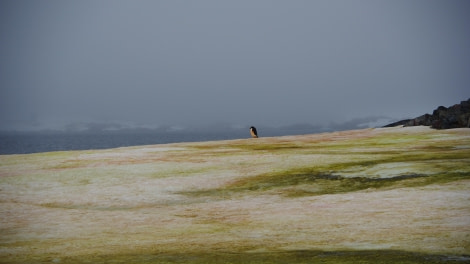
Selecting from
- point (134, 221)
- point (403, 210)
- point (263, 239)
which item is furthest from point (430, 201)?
point (134, 221)

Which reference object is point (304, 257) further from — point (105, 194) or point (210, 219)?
point (105, 194)

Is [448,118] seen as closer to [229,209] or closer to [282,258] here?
[229,209]

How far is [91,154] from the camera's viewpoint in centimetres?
6994

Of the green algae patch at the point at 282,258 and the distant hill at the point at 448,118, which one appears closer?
the green algae patch at the point at 282,258

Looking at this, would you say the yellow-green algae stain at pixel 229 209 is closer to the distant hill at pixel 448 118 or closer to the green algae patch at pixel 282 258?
the green algae patch at pixel 282 258

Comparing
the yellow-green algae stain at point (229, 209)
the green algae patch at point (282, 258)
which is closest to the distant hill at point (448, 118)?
the yellow-green algae stain at point (229, 209)

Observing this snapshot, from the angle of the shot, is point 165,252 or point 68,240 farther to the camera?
point 68,240

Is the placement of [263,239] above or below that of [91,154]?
below

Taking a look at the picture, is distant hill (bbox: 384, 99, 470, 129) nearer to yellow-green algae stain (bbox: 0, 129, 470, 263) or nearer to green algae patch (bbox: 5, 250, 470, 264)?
yellow-green algae stain (bbox: 0, 129, 470, 263)

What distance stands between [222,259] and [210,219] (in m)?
10.5

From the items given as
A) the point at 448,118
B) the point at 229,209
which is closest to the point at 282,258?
the point at 229,209

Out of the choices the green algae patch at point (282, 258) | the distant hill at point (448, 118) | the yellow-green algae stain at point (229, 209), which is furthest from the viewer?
the distant hill at point (448, 118)

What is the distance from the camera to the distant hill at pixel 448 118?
85.2 m

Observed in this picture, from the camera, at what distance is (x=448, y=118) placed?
8644 centimetres
